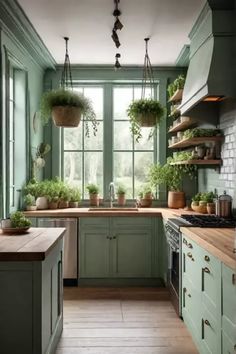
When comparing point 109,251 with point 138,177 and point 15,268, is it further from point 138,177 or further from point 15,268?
point 15,268

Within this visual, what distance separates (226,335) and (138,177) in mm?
3617

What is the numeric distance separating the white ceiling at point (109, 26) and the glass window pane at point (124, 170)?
4.38 ft

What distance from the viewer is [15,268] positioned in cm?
244

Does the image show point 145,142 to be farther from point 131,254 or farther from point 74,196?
point 131,254

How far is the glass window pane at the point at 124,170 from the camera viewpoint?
226 inches

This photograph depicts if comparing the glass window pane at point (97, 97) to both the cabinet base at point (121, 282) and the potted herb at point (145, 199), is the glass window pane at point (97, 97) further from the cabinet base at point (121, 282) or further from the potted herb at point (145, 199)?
the cabinet base at point (121, 282)

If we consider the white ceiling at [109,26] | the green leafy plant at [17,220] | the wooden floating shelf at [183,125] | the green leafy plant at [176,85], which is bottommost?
the green leafy plant at [17,220]

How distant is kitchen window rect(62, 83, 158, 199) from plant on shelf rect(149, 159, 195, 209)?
0.30 meters

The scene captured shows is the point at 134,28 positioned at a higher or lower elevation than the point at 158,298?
higher

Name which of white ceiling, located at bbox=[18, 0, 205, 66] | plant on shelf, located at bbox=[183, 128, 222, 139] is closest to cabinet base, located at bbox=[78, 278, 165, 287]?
plant on shelf, located at bbox=[183, 128, 222, 139]

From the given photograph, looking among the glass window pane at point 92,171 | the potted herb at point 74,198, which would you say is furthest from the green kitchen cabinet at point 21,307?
the glass window pane at point 92,171

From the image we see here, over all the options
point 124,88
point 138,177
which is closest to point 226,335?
point 138,177

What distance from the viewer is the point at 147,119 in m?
4.84

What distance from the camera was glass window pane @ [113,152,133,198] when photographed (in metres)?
5.74
